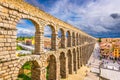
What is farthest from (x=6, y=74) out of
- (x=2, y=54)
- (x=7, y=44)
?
(x=7, y=44)

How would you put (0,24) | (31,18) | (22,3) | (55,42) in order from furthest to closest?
(55,42) → (31,18) → (22,3) → (0,24)

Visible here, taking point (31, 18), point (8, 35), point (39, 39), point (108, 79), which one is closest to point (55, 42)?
point (39, 39)

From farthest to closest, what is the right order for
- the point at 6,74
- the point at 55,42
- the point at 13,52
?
the point at 55,42 < the point at 13,52 < the point at 6,74

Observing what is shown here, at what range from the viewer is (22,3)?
29.8ft

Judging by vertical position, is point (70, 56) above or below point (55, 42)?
below

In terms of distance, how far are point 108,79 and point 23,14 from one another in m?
18.3

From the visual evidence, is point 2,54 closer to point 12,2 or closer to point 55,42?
point 12,2

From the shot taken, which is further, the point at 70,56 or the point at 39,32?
the point at 70,56

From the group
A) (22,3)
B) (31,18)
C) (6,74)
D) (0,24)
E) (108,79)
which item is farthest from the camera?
(108,79)

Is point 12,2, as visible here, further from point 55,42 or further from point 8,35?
point 55,42

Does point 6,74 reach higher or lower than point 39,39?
lower

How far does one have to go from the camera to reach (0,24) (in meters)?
7.08

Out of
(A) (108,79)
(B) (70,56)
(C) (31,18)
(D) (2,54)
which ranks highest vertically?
(C) (31,18)

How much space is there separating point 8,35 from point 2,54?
3.95ft
